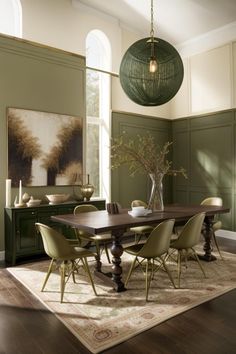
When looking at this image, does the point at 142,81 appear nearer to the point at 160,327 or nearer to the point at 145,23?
the point at 160,327

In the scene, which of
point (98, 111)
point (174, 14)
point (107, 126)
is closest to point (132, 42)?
point (174, 14)

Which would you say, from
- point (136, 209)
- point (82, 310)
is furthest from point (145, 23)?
point (82, 310)

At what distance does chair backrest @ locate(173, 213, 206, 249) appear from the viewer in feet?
12.2

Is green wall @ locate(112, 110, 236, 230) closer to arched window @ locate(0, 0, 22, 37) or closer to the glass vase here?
the glass vase

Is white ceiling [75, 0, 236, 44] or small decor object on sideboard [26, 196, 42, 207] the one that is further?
white ceiling [75, 0, 236, 44]

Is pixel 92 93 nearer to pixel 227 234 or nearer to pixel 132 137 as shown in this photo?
pixel 132 137

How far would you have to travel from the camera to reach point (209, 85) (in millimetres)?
6844

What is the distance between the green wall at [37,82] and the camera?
496 centimetres

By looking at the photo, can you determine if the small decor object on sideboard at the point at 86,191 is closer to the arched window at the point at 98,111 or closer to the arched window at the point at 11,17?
the arched window at the point at 98,111

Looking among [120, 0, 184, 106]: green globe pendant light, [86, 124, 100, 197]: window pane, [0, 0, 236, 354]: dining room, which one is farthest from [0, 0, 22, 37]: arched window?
[120, 0, 184, 106]: green globe pendant light

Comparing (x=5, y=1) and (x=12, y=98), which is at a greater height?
(x=5, y=1)

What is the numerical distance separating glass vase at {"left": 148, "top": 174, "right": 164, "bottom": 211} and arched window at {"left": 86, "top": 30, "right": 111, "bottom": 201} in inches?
88.6

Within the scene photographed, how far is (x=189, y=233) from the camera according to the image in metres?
3.76

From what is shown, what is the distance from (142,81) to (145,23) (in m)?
3.55
